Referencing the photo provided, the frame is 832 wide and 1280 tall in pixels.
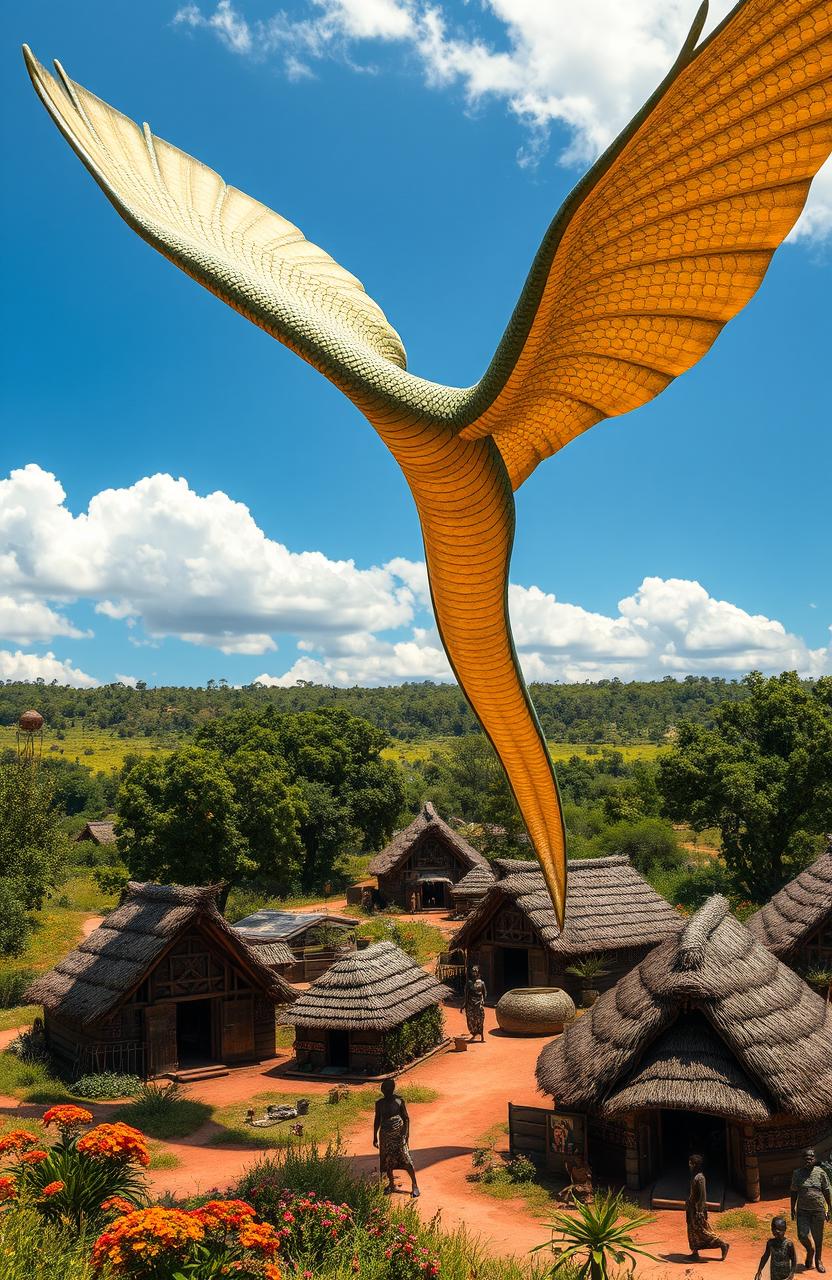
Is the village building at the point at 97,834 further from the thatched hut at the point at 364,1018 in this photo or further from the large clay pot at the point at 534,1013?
the thatched hut at the point at 364,1018

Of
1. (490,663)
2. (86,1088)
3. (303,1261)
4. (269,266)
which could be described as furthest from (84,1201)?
(86,1088)

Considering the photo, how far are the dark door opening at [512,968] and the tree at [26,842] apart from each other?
12669mm

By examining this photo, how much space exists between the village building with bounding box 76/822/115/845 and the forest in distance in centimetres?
5007

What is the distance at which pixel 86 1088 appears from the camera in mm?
14281

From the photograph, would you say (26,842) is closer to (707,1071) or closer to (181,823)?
(181,823)

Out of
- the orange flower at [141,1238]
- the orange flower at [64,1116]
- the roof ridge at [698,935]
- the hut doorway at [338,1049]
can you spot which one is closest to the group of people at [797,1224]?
the roof ridge at [698,935]

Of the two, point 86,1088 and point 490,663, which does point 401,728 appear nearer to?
point 86,1088

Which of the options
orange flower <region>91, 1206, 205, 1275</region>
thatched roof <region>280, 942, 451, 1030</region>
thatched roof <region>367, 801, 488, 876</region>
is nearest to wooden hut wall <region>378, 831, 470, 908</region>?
thatched roof <region>367, 801, 488, 876</region>

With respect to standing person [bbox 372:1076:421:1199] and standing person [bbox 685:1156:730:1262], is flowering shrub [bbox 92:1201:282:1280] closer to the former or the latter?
standing person [bbox 372:1076:421:1199]

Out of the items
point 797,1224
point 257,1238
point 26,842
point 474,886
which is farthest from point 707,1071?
point 26,842

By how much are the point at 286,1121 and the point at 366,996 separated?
2.86 meters

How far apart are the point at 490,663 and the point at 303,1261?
4623 millimetres

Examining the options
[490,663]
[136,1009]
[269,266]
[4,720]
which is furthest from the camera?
[4,720]

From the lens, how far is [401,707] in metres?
134
